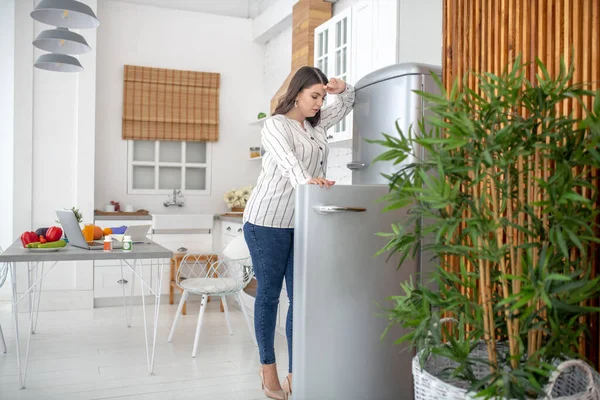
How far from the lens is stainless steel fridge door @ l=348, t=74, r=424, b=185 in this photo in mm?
2689

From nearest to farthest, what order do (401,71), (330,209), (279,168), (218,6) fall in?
(330,209) → (279,168) → (401,71) → (218,6)

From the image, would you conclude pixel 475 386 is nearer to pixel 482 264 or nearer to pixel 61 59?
pixel 482 264

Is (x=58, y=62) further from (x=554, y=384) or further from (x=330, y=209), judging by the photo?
(x=554, y=384)

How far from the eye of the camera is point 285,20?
552 cm

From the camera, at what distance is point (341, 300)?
237 centimetres

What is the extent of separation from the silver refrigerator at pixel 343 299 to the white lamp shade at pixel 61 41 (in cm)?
208

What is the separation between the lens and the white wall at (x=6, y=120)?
503 centimetres

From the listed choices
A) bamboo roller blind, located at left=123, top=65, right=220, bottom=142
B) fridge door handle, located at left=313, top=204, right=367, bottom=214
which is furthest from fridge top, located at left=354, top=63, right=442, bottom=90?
bamboo roller blind, located at left=123, top=65, right=220, bottom=142

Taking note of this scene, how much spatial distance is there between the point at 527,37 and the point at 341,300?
1.21 metres

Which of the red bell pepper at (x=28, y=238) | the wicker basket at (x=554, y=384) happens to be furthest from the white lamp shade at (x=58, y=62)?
the wicker basket at (x=554, y=384)

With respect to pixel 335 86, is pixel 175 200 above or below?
below

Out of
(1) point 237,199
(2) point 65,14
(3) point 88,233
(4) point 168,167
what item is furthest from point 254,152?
(2) point 65,14

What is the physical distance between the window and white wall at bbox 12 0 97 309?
2.06 feet

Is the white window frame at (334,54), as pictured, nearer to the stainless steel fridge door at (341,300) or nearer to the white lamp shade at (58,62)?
the stainless steel fridge door at (341,300)
